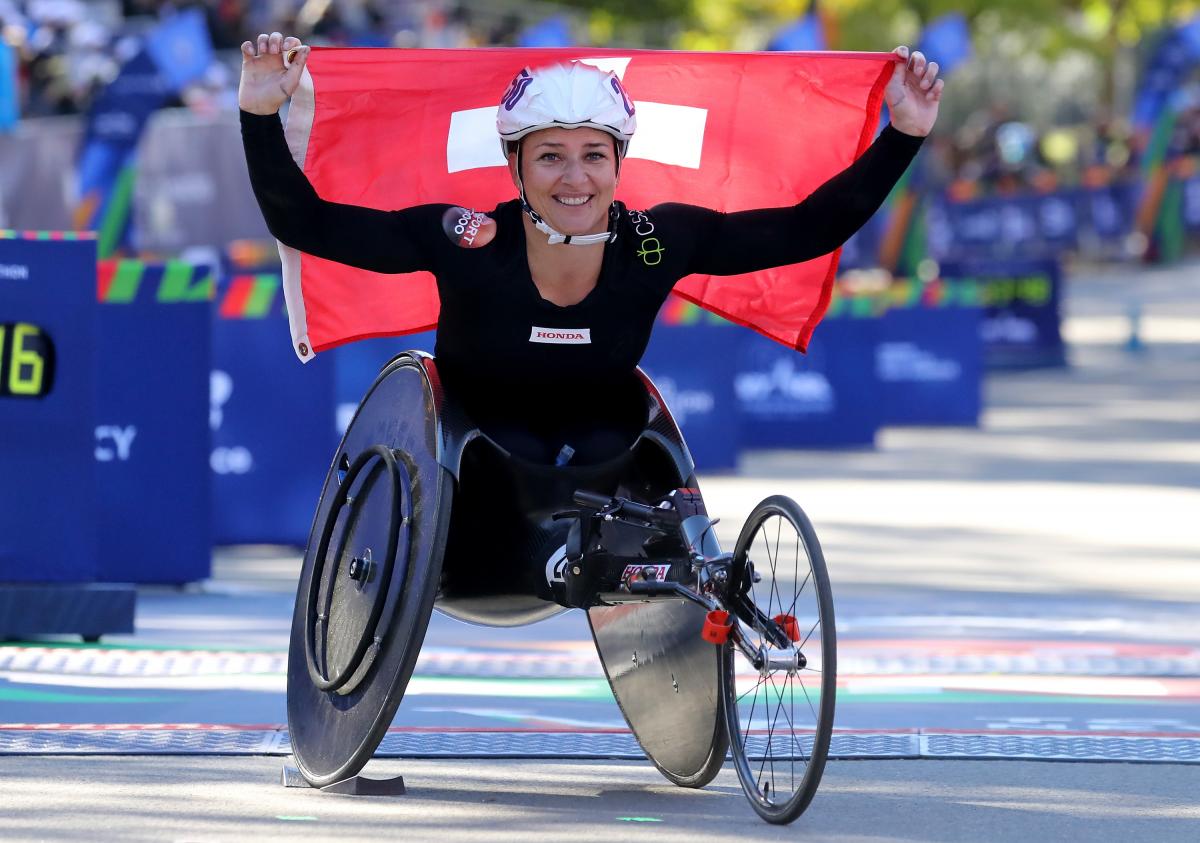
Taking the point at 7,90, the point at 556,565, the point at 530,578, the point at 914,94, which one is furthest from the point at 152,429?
the point at 7,90

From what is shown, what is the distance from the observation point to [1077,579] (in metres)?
10.5

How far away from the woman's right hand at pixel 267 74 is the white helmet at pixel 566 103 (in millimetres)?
526

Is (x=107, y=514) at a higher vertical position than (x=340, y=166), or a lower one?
lower

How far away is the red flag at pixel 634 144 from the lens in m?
6.43

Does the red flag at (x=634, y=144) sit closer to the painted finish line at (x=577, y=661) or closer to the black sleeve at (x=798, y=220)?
the black sleeve at (x=798, y=220)

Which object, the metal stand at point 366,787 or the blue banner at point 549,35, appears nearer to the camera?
the metal stand at point 366,787

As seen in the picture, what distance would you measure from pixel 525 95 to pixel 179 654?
3292 millimetres

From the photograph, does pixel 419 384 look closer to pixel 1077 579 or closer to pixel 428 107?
pixel 428 107

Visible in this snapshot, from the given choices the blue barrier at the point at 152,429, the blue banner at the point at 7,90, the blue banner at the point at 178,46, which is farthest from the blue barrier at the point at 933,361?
the blue barrier at the point at 152,429

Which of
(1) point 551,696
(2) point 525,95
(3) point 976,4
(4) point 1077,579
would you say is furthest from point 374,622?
(3) point 976,4

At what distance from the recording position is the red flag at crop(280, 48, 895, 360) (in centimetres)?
643

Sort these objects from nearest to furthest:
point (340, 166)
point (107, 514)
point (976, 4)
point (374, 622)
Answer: point (374, 622), point (340, 166), point (107, 514), point (976, 4)

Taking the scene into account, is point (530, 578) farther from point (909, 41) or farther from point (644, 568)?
point (909, 41)

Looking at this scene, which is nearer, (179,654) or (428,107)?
(428,107)
